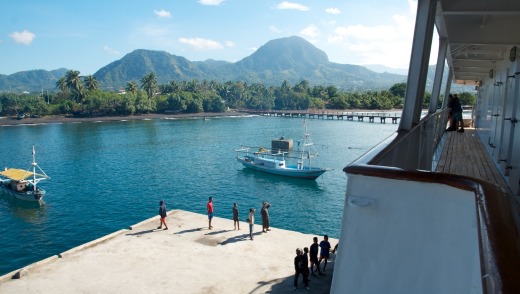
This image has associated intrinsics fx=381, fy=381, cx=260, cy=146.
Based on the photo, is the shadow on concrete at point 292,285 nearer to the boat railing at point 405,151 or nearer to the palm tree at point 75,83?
the boat railing at point 405,151

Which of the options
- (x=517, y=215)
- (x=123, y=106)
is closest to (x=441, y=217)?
(x=517, y=215)

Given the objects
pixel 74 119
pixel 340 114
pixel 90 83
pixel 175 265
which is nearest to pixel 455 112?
pixel 175 265

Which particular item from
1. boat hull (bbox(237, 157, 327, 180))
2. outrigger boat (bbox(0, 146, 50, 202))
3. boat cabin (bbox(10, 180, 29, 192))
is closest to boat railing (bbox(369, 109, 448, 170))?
boat hull (bbox(237, 157, 327, 180))

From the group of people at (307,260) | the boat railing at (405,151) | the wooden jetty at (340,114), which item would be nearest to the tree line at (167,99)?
the wooden jetty at (340,114)

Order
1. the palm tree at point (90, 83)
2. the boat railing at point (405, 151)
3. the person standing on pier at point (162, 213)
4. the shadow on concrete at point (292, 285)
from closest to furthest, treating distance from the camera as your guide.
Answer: the boat railing at point (405, 151) → the shadow on concrete at point (292, 285) → the person standing on pier at point (162, 213) → the palm tree at point (90, 83)

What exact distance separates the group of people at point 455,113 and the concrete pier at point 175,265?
6.50 meters

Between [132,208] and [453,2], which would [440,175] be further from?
[132,208]

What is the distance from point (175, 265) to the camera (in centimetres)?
1260

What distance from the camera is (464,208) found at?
2225 millimetres

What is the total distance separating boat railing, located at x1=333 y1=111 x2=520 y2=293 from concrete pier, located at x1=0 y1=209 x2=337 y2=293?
8386 millimetres

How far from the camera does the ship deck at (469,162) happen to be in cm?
691

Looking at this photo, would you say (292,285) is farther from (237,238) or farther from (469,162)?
(469,162)

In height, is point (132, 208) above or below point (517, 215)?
below

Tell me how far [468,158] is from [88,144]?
2321 inches
